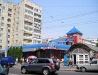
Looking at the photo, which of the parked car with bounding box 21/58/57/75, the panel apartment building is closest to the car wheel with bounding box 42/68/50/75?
the parked car with bounding box 21/58/57/75

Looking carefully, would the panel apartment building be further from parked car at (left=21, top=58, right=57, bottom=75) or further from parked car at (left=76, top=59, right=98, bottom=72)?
parked car at (left=21, top=58, right=57, bottom=75)

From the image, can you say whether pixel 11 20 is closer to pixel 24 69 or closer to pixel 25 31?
pixel 25 31

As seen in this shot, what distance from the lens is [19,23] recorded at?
285ft

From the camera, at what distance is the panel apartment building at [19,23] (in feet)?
278

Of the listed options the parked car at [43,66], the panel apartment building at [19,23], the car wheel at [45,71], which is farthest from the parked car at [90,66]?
the panel apartment building at [19,23]

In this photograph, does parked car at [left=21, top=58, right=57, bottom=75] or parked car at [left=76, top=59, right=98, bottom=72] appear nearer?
parked car at [left=21, top=58, right=57, bottom=75]

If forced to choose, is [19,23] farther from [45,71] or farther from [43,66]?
[45,71]

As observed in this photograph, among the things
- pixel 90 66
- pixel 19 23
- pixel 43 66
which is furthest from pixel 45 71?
pixel 19 23

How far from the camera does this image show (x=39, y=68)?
20.6 metres

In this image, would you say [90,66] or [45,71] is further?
[90,66]

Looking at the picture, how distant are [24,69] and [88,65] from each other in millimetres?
8091

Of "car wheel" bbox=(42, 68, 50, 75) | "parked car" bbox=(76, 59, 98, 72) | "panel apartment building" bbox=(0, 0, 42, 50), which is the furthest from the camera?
"panel apartment building" bbox=(0, 0, 42, 50)

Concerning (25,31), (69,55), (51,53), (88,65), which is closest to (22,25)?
(25,31)

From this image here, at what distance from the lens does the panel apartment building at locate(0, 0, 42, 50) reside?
8488 centimetres
